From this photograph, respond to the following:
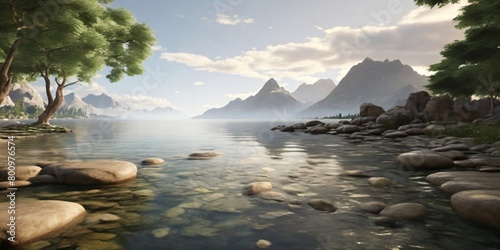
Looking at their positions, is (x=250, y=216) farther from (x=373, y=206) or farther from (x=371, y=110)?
(x=371, y=110)

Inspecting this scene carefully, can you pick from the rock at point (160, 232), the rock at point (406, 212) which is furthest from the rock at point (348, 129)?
the rock at point (160, 232)

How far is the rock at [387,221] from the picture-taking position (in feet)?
12.3

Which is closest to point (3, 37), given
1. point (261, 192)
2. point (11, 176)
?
point (11, 176)

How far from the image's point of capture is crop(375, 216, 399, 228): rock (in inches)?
148

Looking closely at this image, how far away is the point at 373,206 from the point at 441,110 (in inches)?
1291

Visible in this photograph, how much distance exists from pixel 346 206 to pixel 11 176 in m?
6.87

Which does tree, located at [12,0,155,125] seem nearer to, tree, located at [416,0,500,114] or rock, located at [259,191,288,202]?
rock, located at [259,191,288,202]

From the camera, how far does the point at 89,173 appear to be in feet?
19.9

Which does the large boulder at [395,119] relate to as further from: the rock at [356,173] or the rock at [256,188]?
the rock at [256,188]

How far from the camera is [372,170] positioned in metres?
7.94

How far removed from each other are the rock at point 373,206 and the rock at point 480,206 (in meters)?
1.02

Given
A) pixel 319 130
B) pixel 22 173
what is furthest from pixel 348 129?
pixel 22 173

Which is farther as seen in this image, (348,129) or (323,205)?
(348,129)

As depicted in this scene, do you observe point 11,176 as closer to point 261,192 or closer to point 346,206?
point 261,192
